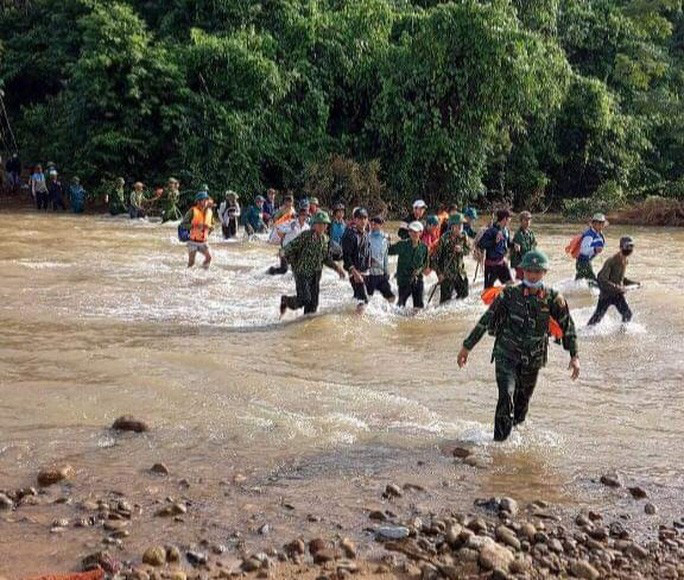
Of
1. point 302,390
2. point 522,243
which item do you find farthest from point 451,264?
point 302,390

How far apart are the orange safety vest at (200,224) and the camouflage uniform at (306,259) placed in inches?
→ 148

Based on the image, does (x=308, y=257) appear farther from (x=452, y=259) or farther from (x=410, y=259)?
(x=452, y=259)

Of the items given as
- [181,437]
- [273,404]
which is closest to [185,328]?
[273,404]

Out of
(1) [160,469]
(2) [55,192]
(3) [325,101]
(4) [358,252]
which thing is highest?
(3) [325,101]

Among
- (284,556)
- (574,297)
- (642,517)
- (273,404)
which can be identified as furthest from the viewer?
(574,297)

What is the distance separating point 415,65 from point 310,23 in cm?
371

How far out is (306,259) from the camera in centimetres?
Result: 1116

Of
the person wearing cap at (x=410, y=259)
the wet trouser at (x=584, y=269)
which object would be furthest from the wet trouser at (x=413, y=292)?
the wet trouser at (x=584, y=269)

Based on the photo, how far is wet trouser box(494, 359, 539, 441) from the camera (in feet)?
21.9

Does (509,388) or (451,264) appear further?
(451,264)

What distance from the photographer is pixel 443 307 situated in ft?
41.3

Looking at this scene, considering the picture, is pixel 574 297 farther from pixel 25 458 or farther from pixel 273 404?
pixel 25 458

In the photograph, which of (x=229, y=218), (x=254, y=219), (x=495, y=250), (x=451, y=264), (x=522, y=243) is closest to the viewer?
(x=451, y=264)

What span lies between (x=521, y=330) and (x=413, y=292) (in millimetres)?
5712
